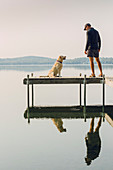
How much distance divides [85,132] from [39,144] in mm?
2409

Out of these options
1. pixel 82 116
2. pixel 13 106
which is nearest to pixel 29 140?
pixel 82 116

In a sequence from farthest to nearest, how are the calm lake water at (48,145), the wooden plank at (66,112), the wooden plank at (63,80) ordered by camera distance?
the wooden plank at (63,80) < the wooden plank at (66,112) < the calm lake water at (48,145)

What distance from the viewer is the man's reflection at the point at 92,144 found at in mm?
9645

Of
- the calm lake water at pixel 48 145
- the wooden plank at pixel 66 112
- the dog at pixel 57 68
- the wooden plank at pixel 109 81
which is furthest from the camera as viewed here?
the dog at pixel 57 68

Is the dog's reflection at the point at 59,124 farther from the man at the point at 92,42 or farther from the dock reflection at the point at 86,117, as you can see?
the man at the point at 92,42

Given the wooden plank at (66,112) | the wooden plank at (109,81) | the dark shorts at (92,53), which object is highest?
the dark shorts at (92,53)

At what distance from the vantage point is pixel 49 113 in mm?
16656

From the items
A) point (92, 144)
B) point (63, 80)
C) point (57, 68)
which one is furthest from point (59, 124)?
point (92, 144)

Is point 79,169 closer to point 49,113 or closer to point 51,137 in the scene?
point 51,137

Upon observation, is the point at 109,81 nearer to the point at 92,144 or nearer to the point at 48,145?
the point at 92,144

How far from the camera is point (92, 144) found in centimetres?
1093

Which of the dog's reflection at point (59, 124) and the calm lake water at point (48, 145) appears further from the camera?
the dog's reflection at point (59, 124)

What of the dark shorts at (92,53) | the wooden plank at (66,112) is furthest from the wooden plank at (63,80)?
the wooden plank at (66,112)

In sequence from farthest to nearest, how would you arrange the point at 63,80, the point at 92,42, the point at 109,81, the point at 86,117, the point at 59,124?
the point at 63,80, the point at 86,117, the point at 92,42, the point at 109,81, the point at 59,124
